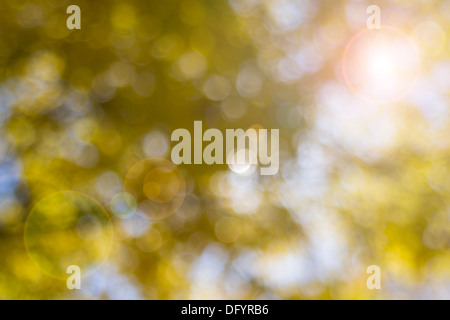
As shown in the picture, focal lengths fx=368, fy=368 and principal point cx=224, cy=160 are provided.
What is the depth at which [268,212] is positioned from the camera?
2.71 meters

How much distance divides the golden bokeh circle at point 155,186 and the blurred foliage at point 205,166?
36 mm

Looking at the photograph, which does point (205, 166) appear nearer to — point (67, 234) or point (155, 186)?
point (155, 186)

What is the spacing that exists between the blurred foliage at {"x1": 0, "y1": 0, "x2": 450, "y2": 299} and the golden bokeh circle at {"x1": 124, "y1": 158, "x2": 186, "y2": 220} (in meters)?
0.04

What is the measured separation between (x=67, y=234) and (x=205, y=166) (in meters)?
1.05

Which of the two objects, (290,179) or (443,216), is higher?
(290,179)

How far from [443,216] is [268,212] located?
1.26m

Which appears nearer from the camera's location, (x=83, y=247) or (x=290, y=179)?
(x=83, y=247)

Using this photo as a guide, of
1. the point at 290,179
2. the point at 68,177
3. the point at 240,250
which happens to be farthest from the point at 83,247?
the point at 290,179

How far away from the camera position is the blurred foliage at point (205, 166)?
8.28 feet

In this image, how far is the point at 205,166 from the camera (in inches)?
101

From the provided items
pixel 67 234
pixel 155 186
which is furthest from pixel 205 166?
pixel 67 234

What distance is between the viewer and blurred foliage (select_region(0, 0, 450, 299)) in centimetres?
252
